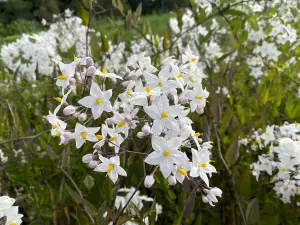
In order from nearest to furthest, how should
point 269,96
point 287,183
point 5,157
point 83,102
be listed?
1. point 83,102
2. point 287,183
3. point 5,157
4. point 269,96

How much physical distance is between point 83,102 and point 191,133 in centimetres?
26

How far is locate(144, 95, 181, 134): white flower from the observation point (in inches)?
33.0

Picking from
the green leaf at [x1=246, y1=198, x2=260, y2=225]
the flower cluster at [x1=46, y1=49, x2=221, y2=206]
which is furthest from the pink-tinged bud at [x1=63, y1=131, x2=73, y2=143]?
the green leaf at [x1=246, y1=198, x2=260, y2=225]

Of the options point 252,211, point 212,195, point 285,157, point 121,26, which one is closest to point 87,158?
point 212,195

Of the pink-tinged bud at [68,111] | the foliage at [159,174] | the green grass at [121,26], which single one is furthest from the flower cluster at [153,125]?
the green grass at [121,26]

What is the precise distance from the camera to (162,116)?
2.74 feet

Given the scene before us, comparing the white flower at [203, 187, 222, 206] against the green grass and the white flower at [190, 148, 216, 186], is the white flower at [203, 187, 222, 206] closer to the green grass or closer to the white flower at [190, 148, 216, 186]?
the white flower at [190, 148, 216, 186]

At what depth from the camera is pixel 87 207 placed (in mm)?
993

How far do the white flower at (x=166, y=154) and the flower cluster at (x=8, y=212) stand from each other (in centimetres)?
30

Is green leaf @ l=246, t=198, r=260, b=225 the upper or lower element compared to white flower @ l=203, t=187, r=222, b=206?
lower

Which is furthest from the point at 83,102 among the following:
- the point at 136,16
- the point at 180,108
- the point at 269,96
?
the point at 269,96

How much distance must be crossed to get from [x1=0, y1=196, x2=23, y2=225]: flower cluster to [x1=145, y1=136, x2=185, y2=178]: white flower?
0.99ft

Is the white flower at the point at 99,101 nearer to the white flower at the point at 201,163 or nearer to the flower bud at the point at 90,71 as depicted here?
the flower bud at the point at 90,71

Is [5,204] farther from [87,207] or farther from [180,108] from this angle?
[180,108]
